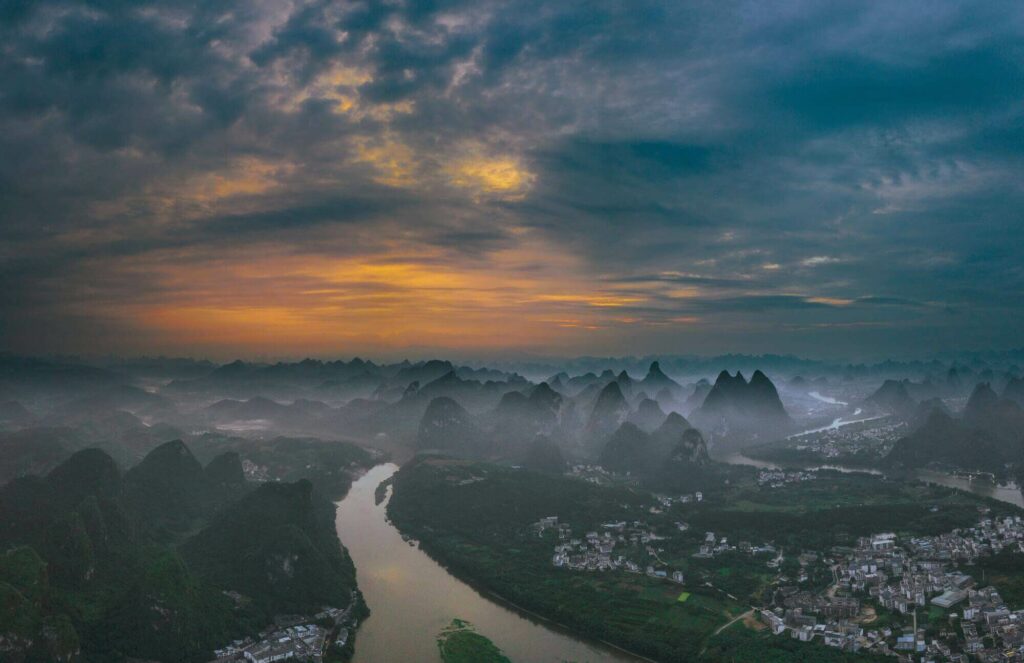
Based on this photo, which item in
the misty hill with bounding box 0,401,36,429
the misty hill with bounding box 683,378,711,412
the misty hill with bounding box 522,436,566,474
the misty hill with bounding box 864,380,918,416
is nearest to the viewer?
the misty hill with bounding box 522,436,566,474

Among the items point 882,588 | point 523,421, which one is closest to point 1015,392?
point 523,421

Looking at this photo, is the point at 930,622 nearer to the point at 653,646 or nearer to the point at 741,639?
the point at 741,639

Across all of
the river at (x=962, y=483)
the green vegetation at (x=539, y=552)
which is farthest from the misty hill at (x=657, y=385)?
the green vegetation at (x=539, y=552)

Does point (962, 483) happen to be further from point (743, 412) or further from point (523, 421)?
point (523, 421)

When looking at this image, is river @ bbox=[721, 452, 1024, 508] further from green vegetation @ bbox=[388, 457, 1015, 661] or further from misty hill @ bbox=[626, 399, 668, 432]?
misty hill @ bbox=[626, 399, 668, 432]

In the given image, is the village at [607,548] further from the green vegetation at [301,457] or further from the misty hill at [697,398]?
the misty hill at [697,398]

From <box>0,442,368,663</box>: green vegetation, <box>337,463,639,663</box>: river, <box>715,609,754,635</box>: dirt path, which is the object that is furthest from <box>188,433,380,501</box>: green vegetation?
<box>715,609,754,635</box>: dirt path

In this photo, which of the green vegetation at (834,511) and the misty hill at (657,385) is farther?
the misty hill at (657,385)

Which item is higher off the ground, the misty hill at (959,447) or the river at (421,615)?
the misty hill at (959,447)
